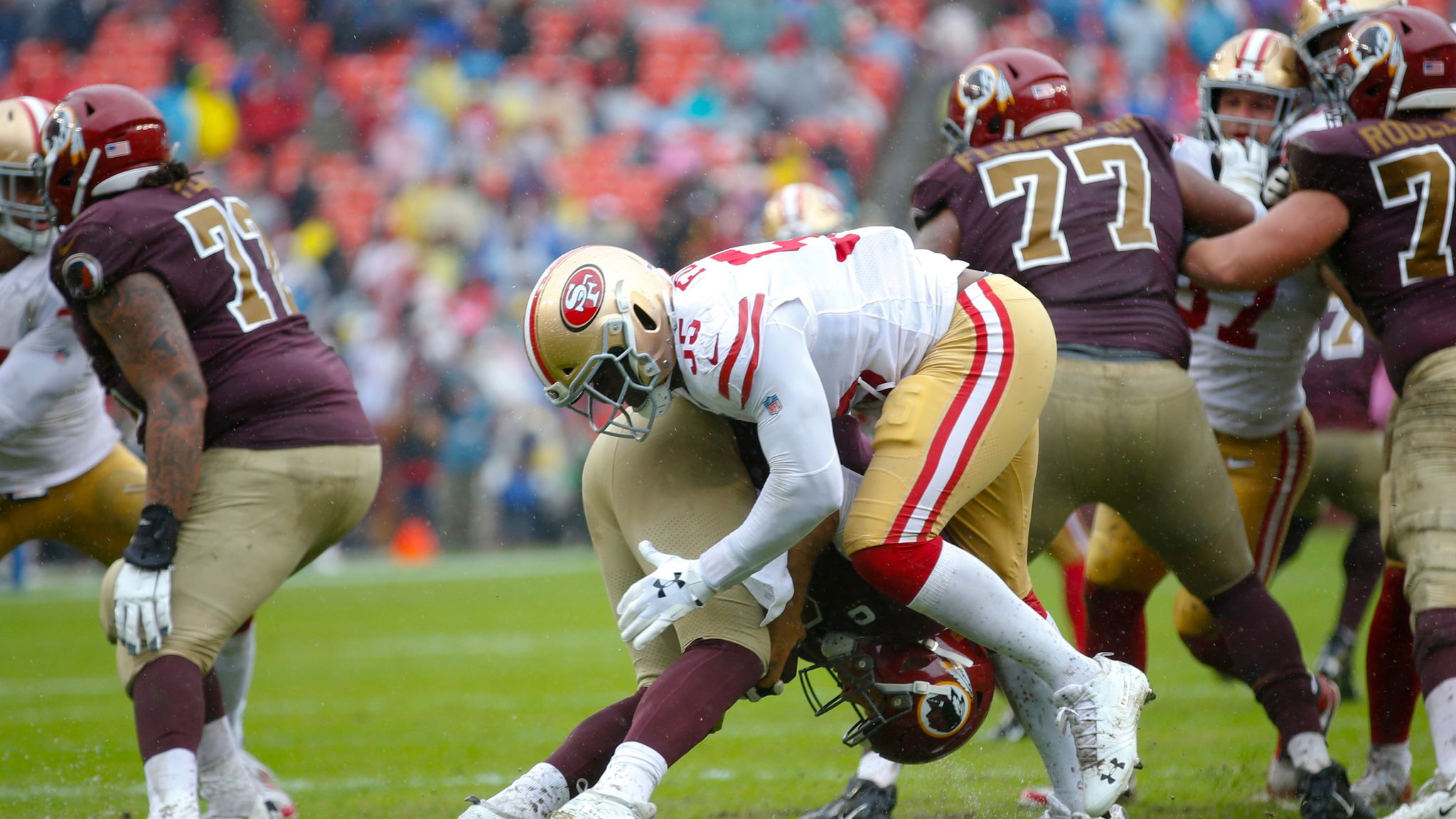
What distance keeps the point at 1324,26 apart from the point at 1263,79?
271 mm

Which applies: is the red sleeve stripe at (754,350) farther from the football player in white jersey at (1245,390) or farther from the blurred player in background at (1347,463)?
the blurred player in background at (1347,463)

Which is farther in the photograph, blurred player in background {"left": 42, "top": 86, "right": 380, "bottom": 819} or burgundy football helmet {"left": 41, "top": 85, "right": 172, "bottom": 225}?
burgundy football helmet {"left": 41, "top": 85, "right": 172, "bottom": 225}

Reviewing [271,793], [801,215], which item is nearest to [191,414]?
[271,793]

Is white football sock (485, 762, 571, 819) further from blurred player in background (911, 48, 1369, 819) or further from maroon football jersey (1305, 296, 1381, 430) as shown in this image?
maroon football jersey (1305, 296, 1381, 430)

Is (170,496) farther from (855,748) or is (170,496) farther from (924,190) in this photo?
(855,748)

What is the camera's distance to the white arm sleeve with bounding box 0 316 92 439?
4273 millimetres

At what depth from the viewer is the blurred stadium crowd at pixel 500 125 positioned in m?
13.3

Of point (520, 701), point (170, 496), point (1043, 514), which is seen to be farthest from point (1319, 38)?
point (520, 701)

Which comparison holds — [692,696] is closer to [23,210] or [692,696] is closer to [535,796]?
[535,796]

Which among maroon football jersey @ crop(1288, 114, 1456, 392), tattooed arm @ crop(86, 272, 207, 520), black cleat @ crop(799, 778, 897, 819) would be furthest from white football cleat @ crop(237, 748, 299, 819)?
maroon football jersey @ crop(1288, 114, 1456, 392)

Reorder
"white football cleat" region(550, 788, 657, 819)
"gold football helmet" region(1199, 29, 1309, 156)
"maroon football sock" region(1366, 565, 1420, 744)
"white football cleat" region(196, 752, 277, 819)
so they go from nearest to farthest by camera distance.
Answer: "white football cleat" region(550, 788, 657, 819)
"white football cleat" region(196, 752, 277, 819)
"maroon football sock" region(1366, 565, 1420, 744)
"gold football helmet" region(1199, 29, 1309, 156)

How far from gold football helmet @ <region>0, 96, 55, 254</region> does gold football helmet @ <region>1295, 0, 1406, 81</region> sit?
3763 mm

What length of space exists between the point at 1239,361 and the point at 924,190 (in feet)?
3.91

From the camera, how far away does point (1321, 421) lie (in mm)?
5410
